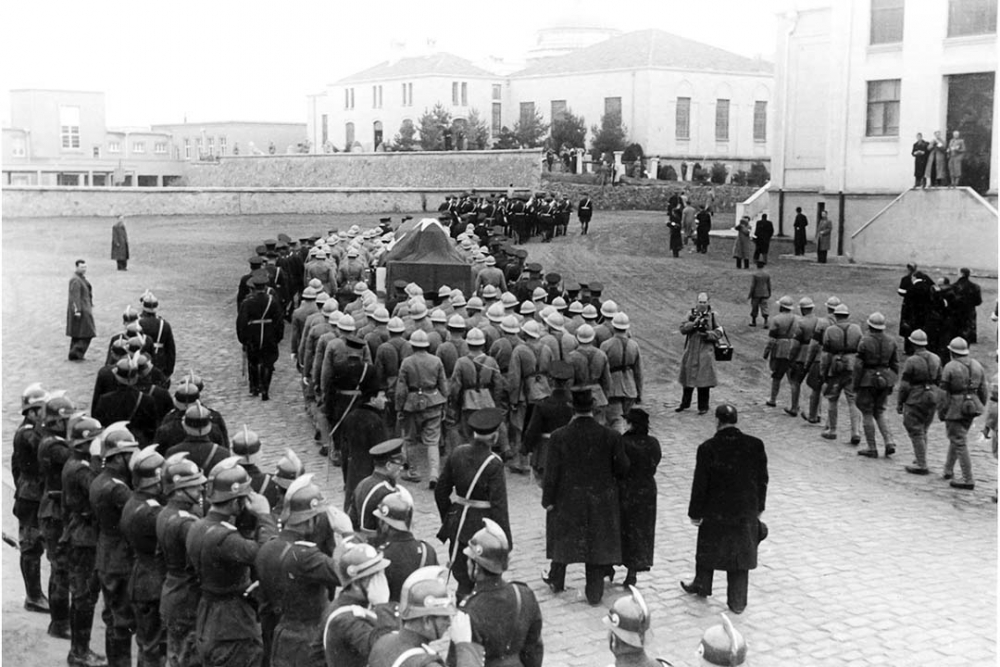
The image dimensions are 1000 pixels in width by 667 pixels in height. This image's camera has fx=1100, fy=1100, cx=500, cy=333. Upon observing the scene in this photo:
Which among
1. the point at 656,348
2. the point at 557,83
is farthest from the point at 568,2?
the point at 656,348

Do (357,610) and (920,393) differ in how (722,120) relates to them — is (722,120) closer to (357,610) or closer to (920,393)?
(920,393)

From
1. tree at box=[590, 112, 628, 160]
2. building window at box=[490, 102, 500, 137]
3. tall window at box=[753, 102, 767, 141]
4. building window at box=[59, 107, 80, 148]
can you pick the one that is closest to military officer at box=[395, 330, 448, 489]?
building window at box=[59, 107, 80, 148]

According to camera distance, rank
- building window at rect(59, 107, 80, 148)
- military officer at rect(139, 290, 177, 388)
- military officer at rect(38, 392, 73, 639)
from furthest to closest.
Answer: building window at rect(59, 107, 80, 148), military officer at rect(139, 290, 177, 388), military officer at rect(38, 392, 73, 639)

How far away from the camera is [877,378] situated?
13086 millimetres

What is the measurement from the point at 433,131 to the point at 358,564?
59.4 meters

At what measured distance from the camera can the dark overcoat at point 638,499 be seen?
9.12m

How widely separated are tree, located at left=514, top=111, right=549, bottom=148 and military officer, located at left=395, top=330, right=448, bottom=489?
51.3m

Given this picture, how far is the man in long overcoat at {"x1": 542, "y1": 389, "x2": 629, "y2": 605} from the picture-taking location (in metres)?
8.86

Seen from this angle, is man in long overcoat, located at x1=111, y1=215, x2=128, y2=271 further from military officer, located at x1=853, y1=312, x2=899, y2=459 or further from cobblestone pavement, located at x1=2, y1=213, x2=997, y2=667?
military officer, located at x1=853, y1=312, x2=899, y2=459

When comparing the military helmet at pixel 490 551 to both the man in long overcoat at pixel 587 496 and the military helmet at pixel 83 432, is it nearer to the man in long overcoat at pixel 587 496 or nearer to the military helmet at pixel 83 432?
the man in long overcoat at pixel 587 496

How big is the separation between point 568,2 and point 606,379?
77.0 metres

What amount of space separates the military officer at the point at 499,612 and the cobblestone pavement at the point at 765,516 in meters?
2.21

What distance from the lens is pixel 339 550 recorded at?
5.87 meters

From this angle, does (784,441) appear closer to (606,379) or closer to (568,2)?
(606,379)
